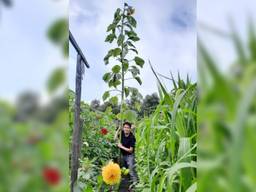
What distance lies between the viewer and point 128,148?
3.91 ft

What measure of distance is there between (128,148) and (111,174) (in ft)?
0.33

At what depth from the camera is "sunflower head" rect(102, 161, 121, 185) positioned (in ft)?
3.94

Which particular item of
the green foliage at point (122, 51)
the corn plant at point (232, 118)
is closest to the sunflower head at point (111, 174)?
the green foliage at point (122, 51)

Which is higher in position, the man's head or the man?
the man's head

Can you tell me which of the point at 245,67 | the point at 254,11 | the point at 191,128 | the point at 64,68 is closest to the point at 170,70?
the point at 191,128

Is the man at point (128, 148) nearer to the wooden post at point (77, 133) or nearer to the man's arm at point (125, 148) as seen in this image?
the man's arm at point (125, 148)

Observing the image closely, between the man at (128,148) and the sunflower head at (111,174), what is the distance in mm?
37

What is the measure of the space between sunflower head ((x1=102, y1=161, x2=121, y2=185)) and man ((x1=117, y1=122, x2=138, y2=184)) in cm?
4

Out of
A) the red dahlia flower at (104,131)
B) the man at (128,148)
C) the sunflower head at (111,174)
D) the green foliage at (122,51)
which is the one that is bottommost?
the sunflower head at (111,174)

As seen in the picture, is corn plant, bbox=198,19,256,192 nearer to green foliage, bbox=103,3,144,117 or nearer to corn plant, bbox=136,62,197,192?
corn plant, bbox=136,62,197,192

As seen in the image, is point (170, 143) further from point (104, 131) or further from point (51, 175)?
point (51, 175)

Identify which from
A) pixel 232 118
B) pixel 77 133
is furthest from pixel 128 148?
pixel 232 118

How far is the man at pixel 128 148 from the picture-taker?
3.89 feet

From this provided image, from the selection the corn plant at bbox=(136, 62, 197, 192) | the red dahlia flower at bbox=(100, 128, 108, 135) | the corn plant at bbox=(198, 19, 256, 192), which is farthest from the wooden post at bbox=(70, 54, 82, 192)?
the corn plant at bbox=(198, 19, 256, 192)
